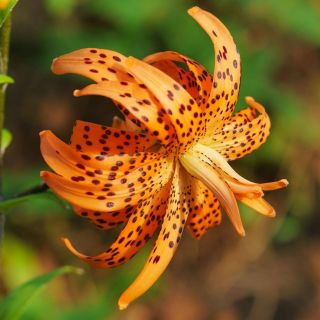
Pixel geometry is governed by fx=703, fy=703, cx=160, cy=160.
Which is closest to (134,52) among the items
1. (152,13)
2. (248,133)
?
(152,13)

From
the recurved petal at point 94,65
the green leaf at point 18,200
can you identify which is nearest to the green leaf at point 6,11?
the recurved petal at point 94,65

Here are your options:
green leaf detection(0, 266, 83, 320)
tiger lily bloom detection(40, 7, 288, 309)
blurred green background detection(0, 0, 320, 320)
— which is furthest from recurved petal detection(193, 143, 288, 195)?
blurred green background detection(0, 0, 320, 320)

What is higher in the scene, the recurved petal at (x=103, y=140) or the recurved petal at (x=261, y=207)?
the recurved petal at (x=103, y=140)

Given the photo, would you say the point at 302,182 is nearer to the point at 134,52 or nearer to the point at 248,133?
the point at 134,52

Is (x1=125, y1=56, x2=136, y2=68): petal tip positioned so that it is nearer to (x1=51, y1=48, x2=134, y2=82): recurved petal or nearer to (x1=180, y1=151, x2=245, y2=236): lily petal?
(x1=51, y1=48, x2=134, y2=82): recurved petal

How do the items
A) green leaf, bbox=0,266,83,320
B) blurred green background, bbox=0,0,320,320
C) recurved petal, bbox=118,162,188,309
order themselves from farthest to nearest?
blurred green background, bbox=0,0,320,320 < green leaf, bbox=0,266,83,320 < recurved petal, bbox=118,162,188,309

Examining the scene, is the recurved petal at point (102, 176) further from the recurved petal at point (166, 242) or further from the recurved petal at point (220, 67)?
the recurved petal at point (220, 67)
